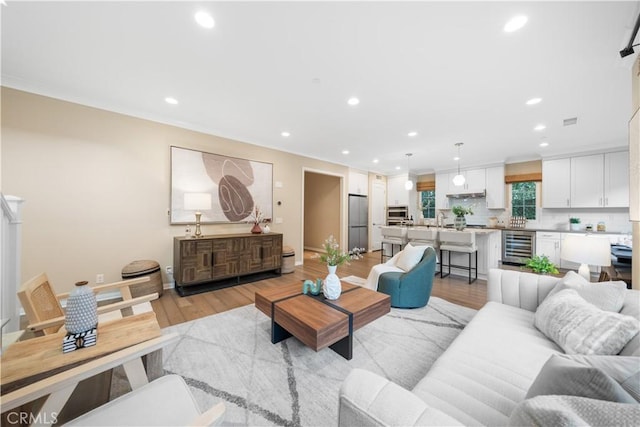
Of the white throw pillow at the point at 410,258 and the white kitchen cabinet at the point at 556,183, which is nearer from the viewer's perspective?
the white throw pillow at the point at 410,258

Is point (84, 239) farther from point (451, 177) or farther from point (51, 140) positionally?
point (451, 177)

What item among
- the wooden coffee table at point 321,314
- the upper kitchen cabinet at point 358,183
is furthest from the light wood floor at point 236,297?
the upper kitchen cabinet at point 358,183

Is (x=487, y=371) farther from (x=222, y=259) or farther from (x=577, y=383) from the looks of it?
(x=222, y=259)

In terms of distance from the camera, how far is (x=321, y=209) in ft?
23.6

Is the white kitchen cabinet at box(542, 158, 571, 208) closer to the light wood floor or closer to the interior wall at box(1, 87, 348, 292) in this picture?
the light wood floor

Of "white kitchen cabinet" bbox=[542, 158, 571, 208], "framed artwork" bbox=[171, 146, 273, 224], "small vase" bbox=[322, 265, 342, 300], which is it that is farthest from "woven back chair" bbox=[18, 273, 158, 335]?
"white kitchen cabinet" bbox=[542, 158, 571, 208]

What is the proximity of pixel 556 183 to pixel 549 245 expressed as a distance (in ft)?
4.68

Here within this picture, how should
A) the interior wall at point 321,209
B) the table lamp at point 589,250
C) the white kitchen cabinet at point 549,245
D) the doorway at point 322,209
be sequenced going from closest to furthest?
the table lamp at point 589,250 → the white kitchen cabinet at point 549,245 → the doorway at point 322,209 → the interior wall at point 321,209

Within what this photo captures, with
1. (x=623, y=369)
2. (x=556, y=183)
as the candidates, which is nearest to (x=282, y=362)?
(x=623, y=369)

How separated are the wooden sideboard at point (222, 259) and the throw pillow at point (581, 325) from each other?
3.67 meters

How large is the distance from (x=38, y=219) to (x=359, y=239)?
6.29 metres

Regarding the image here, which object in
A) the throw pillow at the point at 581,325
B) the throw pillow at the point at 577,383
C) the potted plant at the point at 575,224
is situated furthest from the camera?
the potted plant at the point at 575,224

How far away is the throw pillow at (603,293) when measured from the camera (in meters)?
1.40

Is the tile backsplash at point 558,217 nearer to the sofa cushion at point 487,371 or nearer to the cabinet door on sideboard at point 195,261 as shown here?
the sofa cushion at point 487,371
